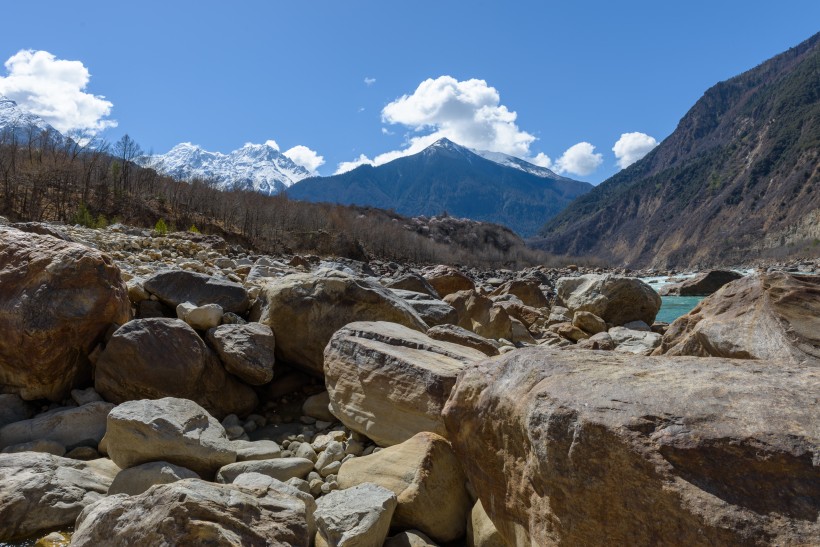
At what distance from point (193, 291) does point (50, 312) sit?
1758 mm

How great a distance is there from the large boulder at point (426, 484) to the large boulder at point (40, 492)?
1.69 meters

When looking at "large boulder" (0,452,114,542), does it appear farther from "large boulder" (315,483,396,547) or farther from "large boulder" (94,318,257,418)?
"large boulder" (315,483,396,547)

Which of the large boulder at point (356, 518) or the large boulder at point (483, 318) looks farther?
the large boulder at point (483, 318)

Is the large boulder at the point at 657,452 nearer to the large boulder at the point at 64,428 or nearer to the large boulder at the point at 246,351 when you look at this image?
the large boulder at the point at 246,351

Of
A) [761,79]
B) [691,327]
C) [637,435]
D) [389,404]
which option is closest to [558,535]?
[637,435]

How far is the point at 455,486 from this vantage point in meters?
3.37

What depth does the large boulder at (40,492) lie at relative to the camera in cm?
316

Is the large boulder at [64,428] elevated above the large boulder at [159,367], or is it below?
below

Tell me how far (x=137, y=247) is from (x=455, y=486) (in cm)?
1310

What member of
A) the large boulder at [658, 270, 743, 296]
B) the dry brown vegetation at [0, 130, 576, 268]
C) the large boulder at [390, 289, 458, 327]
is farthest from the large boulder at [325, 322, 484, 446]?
the large boulder at [658, 270, 743, 296]

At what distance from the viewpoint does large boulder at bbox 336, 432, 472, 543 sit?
3.24 metres

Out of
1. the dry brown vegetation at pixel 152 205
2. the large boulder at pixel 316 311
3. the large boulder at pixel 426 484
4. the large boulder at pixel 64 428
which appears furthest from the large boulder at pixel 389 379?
the dry brown vegetation at pixel 152 205

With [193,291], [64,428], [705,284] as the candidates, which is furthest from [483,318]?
[705,284]

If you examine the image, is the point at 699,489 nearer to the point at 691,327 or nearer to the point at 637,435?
the point at 637,435
